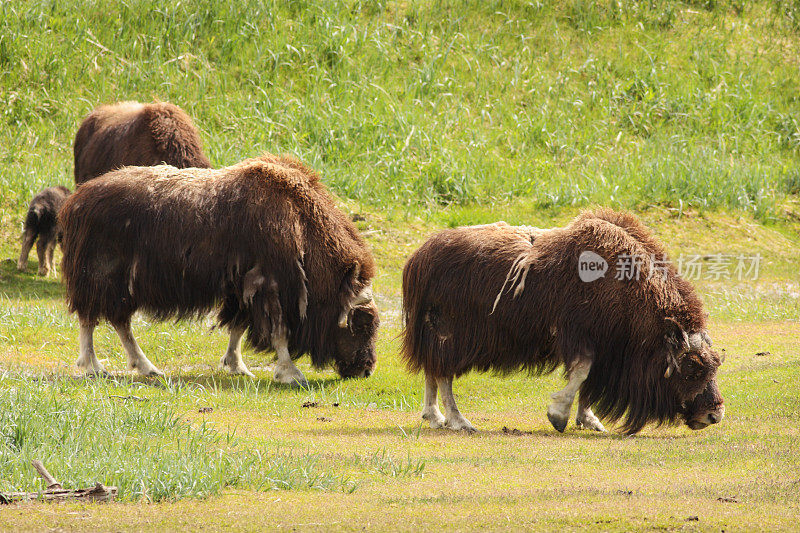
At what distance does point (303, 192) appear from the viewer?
972cm

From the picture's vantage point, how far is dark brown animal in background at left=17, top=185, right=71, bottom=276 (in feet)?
45.8

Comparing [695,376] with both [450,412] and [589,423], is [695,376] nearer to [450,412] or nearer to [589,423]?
[589,423]

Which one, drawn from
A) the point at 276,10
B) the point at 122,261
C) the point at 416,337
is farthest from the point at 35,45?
the point at 416,337

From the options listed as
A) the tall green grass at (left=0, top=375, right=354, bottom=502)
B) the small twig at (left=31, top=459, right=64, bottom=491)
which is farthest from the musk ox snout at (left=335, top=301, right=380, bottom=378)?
the small twig at (left=31, top=459, right=64, bottom=491)

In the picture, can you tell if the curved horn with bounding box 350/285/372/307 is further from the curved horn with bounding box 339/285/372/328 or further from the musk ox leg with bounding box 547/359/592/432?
the musk ox leg with bounding box 547/359/592/432

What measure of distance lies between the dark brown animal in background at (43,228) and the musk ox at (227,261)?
444 centimetres

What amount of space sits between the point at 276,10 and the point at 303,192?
41.6ft

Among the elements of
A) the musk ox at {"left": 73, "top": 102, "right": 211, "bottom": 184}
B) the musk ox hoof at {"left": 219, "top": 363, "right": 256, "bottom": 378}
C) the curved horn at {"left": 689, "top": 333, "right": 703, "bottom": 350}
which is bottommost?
the musk ox hoof at {"left": 219, "top": 363, "right": 256, "bottom": 378}

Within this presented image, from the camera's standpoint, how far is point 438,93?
68.8ft

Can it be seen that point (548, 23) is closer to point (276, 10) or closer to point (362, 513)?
point (276, 10)

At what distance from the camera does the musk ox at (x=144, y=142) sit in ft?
42.2

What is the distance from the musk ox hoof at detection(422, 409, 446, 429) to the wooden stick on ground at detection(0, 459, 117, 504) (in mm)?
3151

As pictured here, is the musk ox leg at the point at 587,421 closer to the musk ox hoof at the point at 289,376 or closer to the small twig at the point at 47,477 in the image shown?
the musk ox hoof at the point at 289,376

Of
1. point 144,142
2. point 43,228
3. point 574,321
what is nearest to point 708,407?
point 574,321
